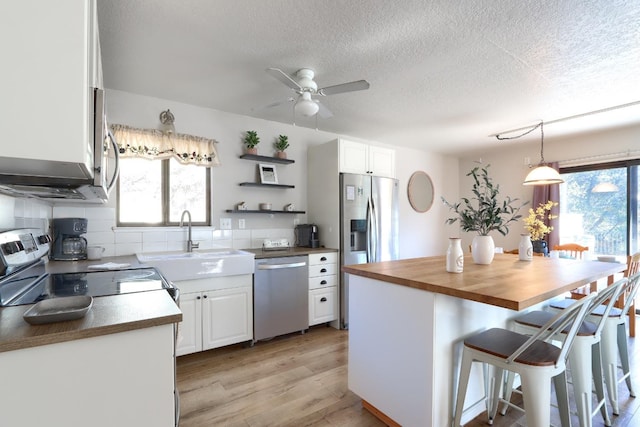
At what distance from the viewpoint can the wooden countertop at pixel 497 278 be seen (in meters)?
1.31

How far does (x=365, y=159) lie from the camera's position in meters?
3.75

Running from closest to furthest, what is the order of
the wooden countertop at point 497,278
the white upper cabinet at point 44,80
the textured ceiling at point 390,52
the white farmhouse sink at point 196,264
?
1. the white upper cabinet at point 44,80
2. the wooden countertop at point 497,278
3. the textured ceiling at point 390,52
4. the white farmhouse sink at point 196,264

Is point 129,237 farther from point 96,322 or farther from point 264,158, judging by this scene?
point 96,322

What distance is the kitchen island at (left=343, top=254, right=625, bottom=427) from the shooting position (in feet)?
4.94

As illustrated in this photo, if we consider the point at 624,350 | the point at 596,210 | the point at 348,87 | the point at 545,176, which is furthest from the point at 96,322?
the point at 596,210

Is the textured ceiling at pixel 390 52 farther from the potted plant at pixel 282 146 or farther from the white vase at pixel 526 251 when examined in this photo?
the white vase at pixel 526 251

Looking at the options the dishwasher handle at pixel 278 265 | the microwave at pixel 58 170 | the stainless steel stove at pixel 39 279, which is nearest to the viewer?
the microwave at pixel 58 170

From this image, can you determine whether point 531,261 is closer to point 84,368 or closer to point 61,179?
point 84,368

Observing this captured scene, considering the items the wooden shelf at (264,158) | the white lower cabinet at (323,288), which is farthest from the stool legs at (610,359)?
the wooden shelf at (264,158)

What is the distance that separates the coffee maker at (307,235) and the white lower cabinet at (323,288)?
288mm

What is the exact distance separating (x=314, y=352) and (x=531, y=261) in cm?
196

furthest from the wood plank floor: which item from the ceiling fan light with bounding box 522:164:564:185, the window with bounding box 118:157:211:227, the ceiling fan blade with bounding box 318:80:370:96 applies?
the ceiling fan blade with bounding box 318:80:370:96

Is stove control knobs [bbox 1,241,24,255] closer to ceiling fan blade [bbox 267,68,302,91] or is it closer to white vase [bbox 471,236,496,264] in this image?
ceiling fan blade [bbox 267,68,302,91]

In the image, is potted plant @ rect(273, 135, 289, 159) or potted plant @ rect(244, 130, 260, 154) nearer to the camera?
potted plant @ rect(244, 130, 260, 154)
